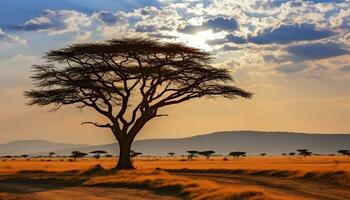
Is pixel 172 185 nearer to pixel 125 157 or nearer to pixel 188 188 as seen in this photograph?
pixel 188 188

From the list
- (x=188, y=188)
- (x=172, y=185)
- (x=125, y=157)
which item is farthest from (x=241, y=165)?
(x=188, y=188)

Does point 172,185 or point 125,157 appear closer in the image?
point 172,185

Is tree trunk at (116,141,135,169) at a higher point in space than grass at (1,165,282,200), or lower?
higher

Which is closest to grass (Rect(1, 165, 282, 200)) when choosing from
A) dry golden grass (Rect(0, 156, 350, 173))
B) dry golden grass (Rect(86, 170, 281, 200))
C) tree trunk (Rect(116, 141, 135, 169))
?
dry golden grass (Rect(86, 170, 281, 200))

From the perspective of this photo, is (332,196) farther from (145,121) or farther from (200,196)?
(145,121)

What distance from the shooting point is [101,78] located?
186ft

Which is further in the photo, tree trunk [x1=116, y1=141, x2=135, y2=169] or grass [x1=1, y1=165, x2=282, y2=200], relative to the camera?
tree trunk [x1=116, y1=141, x2=135, y2=169]

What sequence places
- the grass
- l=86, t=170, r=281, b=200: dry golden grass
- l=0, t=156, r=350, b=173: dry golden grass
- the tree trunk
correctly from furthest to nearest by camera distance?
the tree trunk
l=0, t=156, r=350, b=173: dry golden grass
the grass
l=86, t=170, r=281, b=200: dry golden grass

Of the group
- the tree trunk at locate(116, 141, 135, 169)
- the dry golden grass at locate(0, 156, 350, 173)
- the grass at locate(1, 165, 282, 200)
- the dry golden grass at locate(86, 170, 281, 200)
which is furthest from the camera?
the tree trunk at locate(116, 141, 135, 169)

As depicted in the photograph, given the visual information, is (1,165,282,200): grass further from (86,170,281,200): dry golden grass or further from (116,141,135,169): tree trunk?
(116,141,135,169): tree trunk

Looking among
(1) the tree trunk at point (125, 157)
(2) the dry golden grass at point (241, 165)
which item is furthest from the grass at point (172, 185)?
(2) the dry golden grass at point (241, 165)

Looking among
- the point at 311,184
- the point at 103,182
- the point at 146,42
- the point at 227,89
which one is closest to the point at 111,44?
the point at 146,42

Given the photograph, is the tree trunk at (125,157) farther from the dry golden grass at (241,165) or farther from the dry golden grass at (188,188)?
the dry golden grass at (188,188)

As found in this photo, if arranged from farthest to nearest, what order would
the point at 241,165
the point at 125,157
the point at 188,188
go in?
1. the point at 241,165
2. the point at 125,157
3. the point at 188,188
